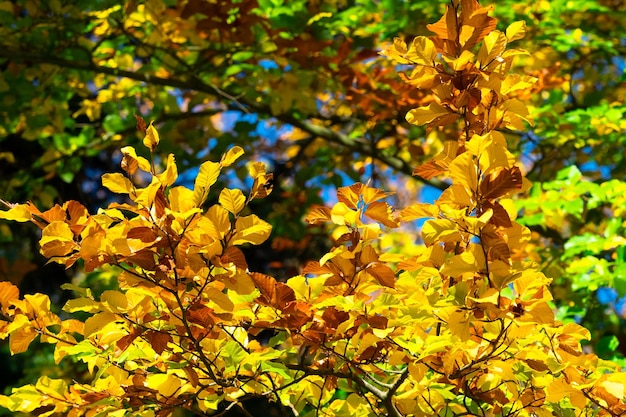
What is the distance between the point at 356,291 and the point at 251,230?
0.81 ft

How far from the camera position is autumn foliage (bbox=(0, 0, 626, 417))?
3.83 ft

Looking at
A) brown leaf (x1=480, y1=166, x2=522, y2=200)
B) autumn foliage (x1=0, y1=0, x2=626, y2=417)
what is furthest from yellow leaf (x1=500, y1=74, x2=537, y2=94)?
brown leaf (x1=480, y1=166, x2=522, y2=200)

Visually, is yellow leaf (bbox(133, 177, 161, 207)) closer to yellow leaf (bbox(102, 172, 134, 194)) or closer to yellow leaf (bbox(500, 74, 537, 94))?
yellow leaf (bbox(102, 172, 134, 194))

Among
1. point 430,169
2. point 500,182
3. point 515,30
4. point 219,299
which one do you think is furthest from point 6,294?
point 515,30

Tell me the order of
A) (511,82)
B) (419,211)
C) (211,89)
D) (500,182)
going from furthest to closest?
(211,89) < (511,82) < (419,211) < (500,182)

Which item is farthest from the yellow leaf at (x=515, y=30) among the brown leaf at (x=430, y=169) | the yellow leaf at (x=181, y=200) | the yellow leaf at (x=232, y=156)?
the yellow leaf at (x=181, y=200)

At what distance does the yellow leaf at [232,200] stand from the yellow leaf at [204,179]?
0.03 meters

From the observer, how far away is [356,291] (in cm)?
132

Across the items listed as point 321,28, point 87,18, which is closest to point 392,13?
point 321,28

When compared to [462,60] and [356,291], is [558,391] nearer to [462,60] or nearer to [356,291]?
[356,291]

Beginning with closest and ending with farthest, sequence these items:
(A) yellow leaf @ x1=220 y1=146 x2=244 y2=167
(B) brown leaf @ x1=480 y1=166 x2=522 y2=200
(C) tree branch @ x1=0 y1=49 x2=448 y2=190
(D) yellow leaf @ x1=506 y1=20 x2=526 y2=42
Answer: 1. (B) brown leaf @ x1=480 y1=166 x2=522 y2=200
2. (A) yellow leaf @ x1=220 y1=146 x2=244 y2=167
3. (D) yellow leaf @ x1=506 y1=20 x2=526 y2=42
4. (C) tree branch @ x1=0 y1=49 x2=448 y2=190

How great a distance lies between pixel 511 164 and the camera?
4.02 feet

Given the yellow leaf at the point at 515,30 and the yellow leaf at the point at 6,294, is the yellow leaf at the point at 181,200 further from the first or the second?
the yellow leaf at the point at 515,30

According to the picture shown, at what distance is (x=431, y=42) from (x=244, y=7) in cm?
180
